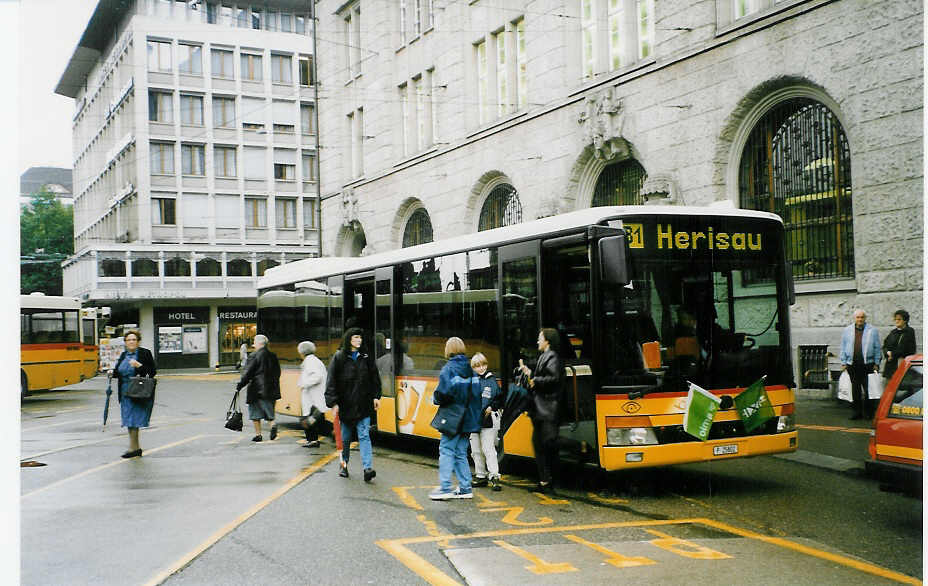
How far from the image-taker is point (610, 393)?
9.33m

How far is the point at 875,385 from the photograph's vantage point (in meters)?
12.6

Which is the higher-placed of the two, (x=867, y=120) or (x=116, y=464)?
(x=867, y=120)

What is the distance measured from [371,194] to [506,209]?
8.32 meters

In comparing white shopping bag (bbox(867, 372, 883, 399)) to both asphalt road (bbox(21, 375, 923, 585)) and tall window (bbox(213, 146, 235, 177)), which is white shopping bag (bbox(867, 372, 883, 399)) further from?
tall window (bbox(213, 146, 235, 177))

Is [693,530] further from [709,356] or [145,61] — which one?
[145,61]

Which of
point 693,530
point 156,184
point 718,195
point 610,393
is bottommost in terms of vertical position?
point 693,530

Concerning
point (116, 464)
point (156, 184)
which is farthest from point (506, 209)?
point (156, 184)

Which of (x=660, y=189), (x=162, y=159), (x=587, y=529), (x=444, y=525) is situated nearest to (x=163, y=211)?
(x=162, y=159)

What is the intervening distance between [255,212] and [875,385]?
4446 cm

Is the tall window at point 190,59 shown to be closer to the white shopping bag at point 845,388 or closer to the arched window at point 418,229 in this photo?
the arched window at point 418,229

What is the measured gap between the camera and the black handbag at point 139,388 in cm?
1316

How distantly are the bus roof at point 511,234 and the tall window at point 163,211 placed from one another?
34.4 m

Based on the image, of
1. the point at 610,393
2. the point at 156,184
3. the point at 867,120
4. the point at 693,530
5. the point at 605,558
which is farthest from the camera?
the point at 156,184

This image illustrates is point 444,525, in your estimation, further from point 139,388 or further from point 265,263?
point 265,263
